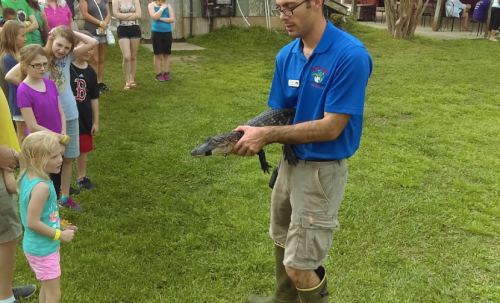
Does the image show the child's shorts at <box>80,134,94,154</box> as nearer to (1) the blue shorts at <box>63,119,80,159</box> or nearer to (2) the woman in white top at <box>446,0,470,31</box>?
(1) the blue shorts at <box>63,119,80,159</box>

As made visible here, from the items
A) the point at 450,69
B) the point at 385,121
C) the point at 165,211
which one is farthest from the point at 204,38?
the point at 165,211

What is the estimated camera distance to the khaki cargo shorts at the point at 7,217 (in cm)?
281

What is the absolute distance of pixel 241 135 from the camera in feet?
8.11

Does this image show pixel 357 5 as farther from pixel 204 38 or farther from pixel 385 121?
pixel 385 121

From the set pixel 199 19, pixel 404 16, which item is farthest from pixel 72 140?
pixel 404 16

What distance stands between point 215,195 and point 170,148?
146 cm

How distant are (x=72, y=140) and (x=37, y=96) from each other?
72cm

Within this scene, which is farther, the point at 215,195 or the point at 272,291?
the point at 215,195

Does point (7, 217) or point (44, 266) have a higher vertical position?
point (7, 217)

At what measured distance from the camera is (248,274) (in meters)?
3.69

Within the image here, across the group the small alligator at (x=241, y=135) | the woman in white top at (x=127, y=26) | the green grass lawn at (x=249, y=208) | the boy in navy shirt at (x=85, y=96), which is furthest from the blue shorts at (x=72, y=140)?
the woman in white top at (x=127, y=26)

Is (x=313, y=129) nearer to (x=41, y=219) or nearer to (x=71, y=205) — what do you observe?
(x=41, y=219)

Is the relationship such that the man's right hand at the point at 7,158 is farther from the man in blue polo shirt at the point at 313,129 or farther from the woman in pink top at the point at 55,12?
the woman in pink top at the point at 55,12

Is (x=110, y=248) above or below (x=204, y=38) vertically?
below
